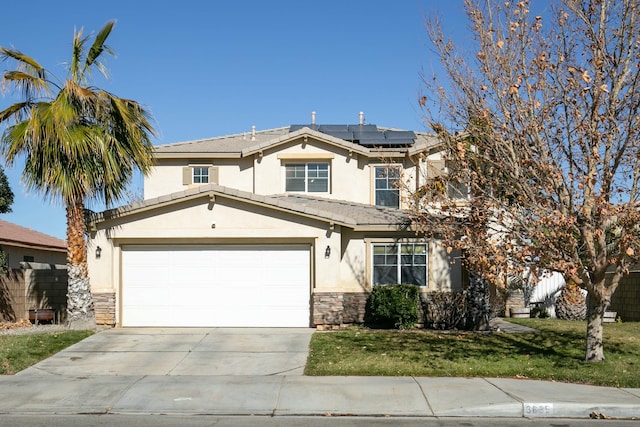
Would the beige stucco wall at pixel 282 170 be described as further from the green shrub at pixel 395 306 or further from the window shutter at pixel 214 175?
the green shrub at pixel 395 306

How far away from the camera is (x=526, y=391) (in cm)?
1160

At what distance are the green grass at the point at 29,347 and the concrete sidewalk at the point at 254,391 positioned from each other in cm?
32

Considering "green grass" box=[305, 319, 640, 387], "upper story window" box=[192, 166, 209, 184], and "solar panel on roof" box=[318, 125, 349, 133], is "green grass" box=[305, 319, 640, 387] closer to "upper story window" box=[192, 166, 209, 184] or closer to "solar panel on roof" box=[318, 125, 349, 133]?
"upper story window" box=[192, 166, 209, 184]

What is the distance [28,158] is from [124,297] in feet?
14.4

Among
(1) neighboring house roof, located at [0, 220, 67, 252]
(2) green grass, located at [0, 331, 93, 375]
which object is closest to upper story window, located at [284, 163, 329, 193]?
(2) green grass, located at [0, 331, 93, 375]

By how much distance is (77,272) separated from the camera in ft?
56.7

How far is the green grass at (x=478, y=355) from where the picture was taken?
13.0m

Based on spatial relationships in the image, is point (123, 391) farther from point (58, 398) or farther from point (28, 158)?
point (28, 158)

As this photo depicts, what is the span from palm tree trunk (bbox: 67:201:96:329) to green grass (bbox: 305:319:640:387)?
588 cm

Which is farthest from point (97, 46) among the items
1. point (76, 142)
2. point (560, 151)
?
point (560, 151)

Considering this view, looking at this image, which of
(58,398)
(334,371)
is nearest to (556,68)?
(334,371)

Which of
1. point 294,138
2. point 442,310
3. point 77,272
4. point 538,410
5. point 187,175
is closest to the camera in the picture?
point 538,410

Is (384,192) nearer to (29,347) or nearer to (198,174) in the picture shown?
(198,174)

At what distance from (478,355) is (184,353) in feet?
20.6
